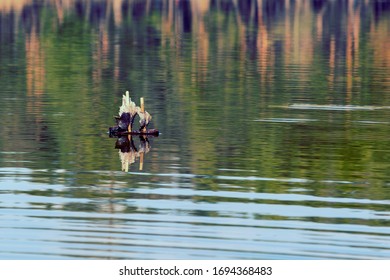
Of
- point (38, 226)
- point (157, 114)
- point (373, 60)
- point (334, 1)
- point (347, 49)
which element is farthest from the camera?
point (334, 1)

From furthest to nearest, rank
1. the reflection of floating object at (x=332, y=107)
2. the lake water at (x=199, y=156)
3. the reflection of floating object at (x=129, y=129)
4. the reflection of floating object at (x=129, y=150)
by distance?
1. the reflection of floating object at (x=332, y=107)
2. the reflection of floating object at (x=129, y=129)
3. the reflection of floating object at (x=129, y=150)
4. the lake water at (x=199, y=156)

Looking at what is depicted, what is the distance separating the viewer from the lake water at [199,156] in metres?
19.4

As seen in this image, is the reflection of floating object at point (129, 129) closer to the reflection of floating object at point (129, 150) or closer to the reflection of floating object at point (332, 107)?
the reflection of floating object at point (129, 150)

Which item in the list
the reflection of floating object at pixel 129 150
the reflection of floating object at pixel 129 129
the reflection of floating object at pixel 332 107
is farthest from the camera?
the reflection of floating object at pixel 332 107

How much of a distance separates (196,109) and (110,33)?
43603 mm

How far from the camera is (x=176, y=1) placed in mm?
125000

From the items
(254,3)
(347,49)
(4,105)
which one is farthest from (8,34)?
(254,3)

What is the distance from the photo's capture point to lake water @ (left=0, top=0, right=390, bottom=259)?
19.4m

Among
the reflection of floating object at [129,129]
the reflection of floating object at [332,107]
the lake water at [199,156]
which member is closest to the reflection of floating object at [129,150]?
the reflection of floating object at [129,129]

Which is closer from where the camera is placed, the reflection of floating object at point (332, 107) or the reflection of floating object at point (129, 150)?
the reflection of floating object at point (129, 150)

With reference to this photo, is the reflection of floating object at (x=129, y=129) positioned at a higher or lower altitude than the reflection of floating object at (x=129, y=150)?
higher

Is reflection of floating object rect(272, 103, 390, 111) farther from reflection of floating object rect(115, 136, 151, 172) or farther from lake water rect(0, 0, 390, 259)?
reflection of floating object rect(115, 136, 151, 172)

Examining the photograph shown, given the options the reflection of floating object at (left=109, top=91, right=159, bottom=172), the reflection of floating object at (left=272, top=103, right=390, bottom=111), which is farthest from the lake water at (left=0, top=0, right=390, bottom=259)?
the reflection of floating object at (left=109, top=91, right=159, bottom=172)

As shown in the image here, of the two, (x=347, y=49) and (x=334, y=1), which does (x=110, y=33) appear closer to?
(x=347, y=49)
